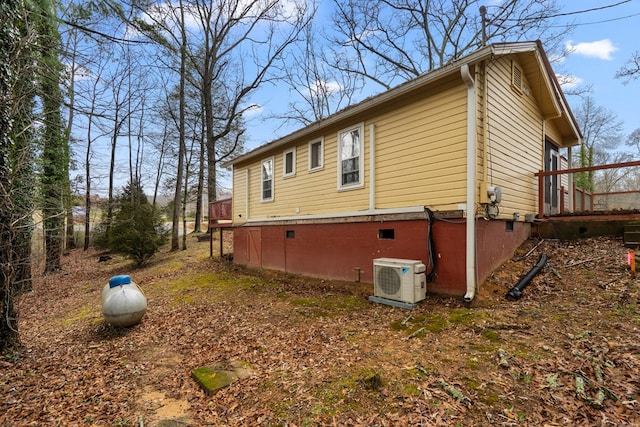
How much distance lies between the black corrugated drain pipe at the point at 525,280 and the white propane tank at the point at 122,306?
6.93m

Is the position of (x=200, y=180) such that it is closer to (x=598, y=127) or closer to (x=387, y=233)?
(x=387, y=233)

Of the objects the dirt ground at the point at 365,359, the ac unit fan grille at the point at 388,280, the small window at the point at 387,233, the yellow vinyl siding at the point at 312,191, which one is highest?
the yellow vinyl siding at the point at 312,191

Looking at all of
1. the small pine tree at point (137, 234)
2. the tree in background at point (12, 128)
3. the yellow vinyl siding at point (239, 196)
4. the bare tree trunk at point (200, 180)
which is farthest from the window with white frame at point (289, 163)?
the bare tree trunk at point (200, 180)

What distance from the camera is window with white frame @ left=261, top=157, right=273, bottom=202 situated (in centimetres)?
1091

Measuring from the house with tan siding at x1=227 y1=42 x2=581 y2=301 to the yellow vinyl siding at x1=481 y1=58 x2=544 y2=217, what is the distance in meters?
0.03

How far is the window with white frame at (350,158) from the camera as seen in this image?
7750 mm

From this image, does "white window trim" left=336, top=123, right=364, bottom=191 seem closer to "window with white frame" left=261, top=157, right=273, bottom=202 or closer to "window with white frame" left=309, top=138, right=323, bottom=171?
"window with white frame" left=309, top=138, right=323, bottom=171

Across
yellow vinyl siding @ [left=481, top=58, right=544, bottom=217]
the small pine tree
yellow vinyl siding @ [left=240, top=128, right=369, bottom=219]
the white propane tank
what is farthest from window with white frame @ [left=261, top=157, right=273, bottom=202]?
yellow vinyl siding @ [left=481, top=58, right=544, bottom=217]

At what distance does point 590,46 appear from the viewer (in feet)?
43.5

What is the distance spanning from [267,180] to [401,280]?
21.8 feet

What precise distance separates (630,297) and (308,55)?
21.0 meters

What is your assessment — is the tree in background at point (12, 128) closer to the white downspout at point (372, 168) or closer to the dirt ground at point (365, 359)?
the dirt ground at point (365, 359)

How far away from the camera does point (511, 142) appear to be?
23.2ft

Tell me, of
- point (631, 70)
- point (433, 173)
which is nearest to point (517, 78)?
point (433, 173)
